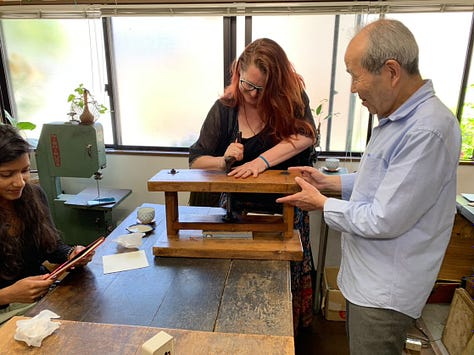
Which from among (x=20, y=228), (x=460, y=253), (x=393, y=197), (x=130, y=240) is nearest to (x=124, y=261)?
(x=130, y=240)

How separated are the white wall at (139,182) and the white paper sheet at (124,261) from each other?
5.21 feet

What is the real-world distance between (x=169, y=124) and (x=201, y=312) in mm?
2167

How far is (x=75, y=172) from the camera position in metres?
2.49

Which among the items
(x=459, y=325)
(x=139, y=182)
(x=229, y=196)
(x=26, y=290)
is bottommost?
(x=459, y=325)

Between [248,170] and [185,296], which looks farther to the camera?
[248,170]

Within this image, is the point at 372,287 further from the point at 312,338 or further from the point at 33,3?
the point at 33,3

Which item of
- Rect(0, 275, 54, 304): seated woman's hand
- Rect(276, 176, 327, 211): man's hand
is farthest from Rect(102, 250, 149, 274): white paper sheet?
Rect(276, 176, 327, 211): man's hand

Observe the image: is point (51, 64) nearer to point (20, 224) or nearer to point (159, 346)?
point (20, 224)

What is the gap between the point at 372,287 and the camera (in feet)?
3.50

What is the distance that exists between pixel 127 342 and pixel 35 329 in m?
0.22

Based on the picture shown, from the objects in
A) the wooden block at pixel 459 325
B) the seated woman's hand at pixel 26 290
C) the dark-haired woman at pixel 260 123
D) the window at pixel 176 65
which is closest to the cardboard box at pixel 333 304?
the wooden block at pixel 459 325

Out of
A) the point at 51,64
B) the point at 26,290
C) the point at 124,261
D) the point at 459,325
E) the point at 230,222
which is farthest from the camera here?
the point at 51,64

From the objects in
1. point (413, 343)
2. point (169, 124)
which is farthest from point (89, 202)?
point (413, 343)

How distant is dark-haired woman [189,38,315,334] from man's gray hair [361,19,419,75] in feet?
1.78
